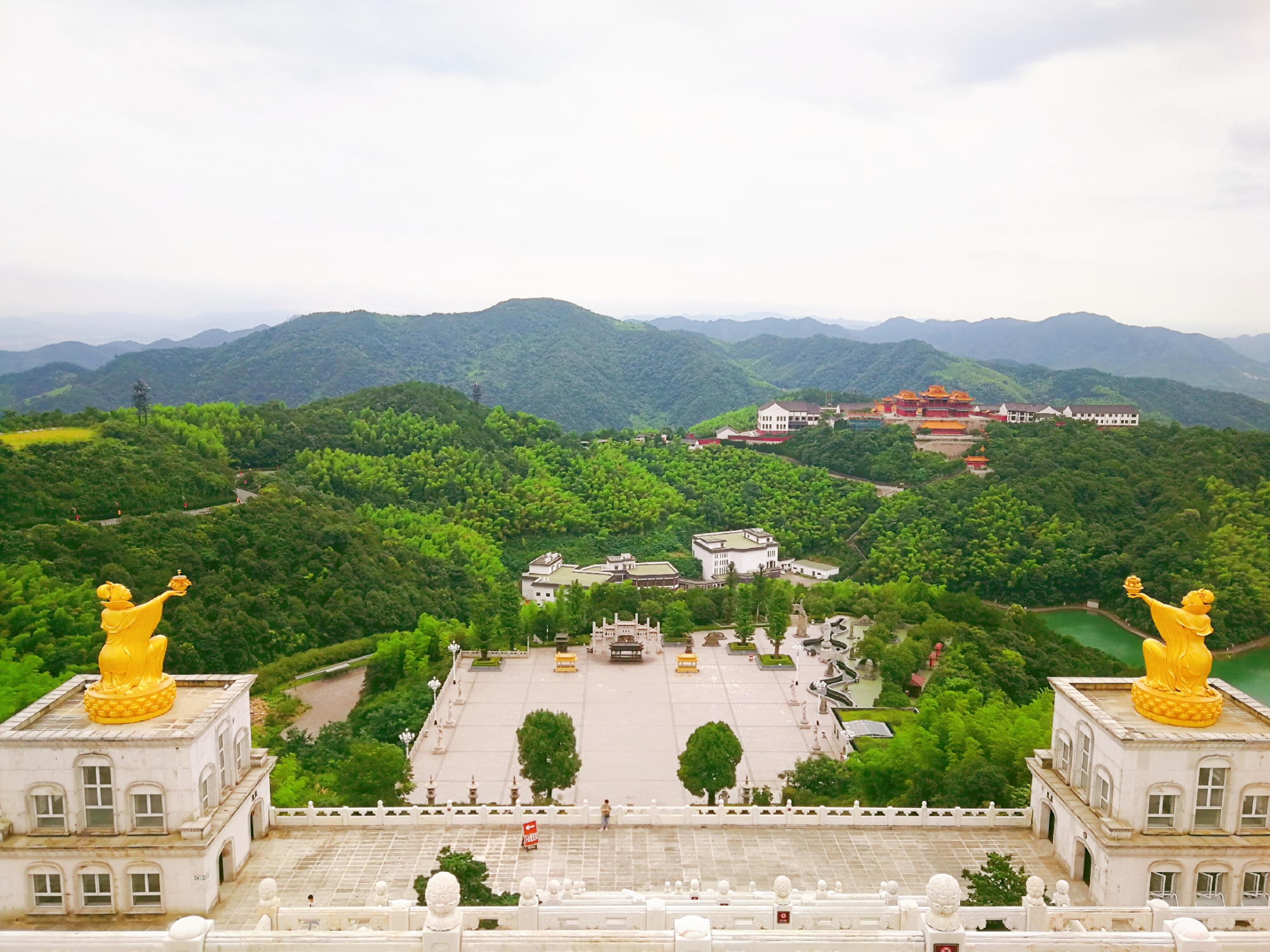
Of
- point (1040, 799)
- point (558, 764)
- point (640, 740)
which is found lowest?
point (640, 740)

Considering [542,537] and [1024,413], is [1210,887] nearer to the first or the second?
[542,537]

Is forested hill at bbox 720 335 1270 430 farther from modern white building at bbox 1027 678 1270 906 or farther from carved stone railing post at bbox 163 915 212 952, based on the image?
carved stone railing post at bbox 163 915 212 952

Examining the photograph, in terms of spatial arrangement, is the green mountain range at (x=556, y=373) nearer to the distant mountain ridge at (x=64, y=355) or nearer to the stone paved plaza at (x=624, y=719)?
the distant mountain ridge at (x=64, y=355)

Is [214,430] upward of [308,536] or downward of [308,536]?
upward

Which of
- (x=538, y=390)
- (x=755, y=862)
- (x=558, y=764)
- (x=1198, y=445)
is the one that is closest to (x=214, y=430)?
(x=558, y=764)

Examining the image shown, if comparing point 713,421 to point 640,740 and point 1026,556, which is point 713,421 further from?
point 640,740

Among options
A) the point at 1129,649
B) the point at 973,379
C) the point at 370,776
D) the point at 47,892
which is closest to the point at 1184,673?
the point at 370,776

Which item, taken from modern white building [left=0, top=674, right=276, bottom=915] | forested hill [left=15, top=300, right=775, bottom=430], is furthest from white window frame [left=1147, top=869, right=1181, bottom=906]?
forested hill [left=15, top=300, right=775, bottom=430]
